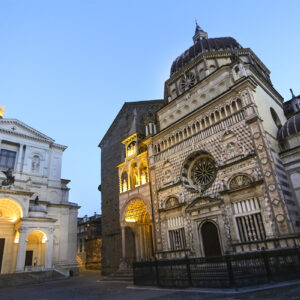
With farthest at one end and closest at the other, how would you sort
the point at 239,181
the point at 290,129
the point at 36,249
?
the point at 36,249 < the point at 290,129 < the point at 239,181

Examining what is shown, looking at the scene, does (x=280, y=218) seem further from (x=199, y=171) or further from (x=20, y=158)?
(x=20, y=158)

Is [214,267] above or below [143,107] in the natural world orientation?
below

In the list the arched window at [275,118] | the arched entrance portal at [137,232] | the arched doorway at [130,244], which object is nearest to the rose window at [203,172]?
the arched window at [275,118]

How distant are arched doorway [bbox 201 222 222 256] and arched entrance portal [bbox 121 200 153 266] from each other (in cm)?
704

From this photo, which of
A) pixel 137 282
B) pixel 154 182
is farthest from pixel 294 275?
pixel 154 182

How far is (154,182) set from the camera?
72.0 feet

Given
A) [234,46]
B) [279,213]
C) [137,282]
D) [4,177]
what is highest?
[234,46]

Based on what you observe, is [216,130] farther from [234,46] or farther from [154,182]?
[234,46]

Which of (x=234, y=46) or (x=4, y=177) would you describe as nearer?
(x=234, y=46)

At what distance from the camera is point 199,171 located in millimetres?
19250

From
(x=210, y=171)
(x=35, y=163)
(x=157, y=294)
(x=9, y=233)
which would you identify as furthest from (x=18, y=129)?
(x=157, y=294)

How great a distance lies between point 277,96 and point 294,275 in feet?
50.0

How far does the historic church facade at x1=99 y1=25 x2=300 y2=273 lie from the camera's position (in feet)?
48.1

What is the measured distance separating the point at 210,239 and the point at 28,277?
56.6 feet
